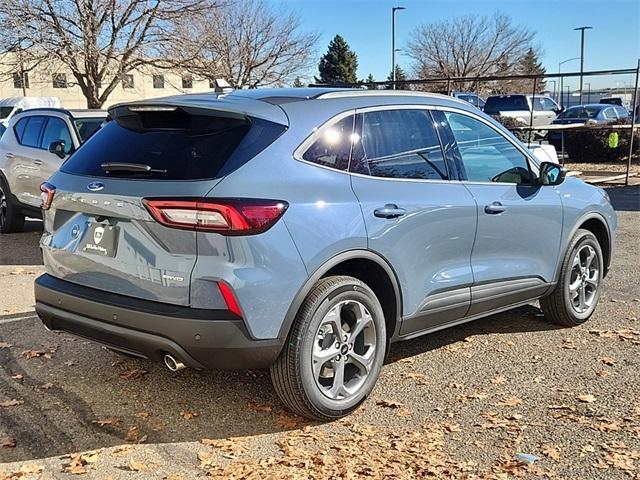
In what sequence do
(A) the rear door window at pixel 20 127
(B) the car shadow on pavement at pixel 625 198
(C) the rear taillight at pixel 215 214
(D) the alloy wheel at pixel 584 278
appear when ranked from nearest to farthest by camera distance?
(C) the rear taillight at pixel 215 214, (D) the alloy wheel at pixel 584 278, (A) the rear door window at pixel 20 127, (B) the car shadow on pavement at pixel 625 198

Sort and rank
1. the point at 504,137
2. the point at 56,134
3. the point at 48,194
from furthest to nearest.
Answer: the point at 56,134, the point at 504,137, the point at 48,194

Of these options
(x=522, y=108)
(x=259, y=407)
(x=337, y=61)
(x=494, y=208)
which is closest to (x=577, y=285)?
(x=494, y=208)

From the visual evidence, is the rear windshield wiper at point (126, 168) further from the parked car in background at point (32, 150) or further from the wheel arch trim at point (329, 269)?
the parked car in background at point (32, 150)

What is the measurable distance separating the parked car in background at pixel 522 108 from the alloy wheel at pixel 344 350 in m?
21.2

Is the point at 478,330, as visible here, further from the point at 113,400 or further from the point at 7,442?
the point at 7,442

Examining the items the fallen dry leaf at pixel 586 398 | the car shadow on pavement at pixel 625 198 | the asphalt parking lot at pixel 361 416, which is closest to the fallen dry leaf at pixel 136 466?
the asphalt parking lot at pixel 361 416

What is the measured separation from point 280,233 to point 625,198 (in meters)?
11.6

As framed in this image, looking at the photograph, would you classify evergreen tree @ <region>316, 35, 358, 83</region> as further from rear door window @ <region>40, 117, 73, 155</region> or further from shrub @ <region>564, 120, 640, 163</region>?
rear door window @ <region>40, 117, 73, 155</region>

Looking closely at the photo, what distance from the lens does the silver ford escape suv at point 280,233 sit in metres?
3.27

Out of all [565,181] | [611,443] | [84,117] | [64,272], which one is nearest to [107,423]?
[64,272]

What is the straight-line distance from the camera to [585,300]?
18.3 ft

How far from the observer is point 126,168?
3561 millimetres

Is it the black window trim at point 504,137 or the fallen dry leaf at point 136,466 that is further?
the black window trim at point 504,137

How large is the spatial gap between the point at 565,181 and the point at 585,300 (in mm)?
1017
